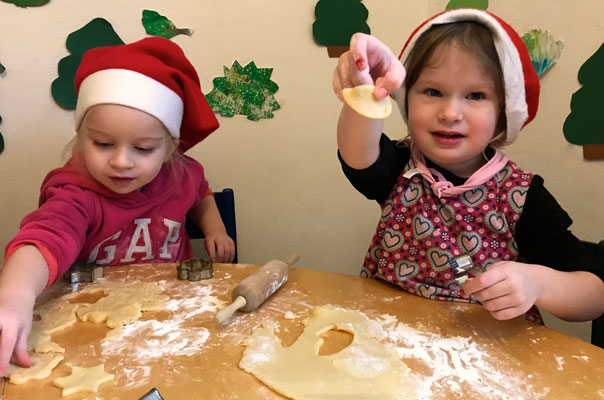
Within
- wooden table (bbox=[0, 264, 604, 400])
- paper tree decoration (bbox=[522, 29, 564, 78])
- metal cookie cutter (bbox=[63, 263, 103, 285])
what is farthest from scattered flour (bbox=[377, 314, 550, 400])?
paper tree decoration (bbox=[522, 29, 564, 78])

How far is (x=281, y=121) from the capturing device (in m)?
1.51

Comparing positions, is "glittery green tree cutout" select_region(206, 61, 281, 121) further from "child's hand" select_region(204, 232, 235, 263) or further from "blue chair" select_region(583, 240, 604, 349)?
"blue chair" select_region(583, 240, 604, 349)

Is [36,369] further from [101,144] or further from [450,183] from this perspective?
[450,183]

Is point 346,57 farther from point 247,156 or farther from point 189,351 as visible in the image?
point 247,156

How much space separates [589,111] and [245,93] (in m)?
0.99

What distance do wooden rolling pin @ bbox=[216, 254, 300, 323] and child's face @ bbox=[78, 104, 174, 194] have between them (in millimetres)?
377

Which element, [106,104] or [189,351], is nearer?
[189,351]

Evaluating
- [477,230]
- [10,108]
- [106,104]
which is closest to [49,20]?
[10,108]

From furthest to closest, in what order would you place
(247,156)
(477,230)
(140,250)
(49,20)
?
(247,156)
(49,20)
(140,250)
(477,230)

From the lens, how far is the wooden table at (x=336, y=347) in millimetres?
514

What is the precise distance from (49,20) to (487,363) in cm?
139

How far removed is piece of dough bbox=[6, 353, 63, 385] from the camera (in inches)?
20.7

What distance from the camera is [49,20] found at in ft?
4.09

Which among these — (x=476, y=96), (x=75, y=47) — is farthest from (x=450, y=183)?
(x=75, y=47)
